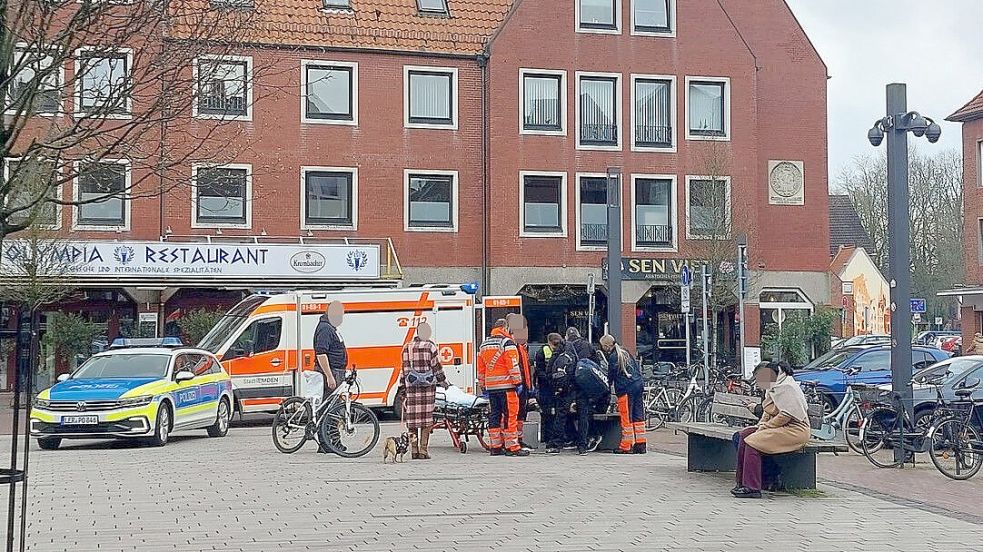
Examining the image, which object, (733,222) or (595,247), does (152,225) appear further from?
(733,222)

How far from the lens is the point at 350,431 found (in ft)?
56.2

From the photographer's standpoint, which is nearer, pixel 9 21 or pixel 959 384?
pixel 9 21

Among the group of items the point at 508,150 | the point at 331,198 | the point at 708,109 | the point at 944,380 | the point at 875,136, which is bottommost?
the point at 944,380

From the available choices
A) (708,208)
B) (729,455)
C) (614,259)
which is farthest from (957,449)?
(708,208)

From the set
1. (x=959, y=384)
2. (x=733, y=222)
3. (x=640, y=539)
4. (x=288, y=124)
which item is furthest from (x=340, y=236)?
(x=640, y=539)

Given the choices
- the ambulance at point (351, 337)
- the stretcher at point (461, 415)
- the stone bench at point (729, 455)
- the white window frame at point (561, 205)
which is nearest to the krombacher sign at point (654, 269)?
the white window frame at point (561, 205)

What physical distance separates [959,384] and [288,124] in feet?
67.4

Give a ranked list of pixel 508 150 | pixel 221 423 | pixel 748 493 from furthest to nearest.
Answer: pixel 508 150
pixel 221 423
pixel 748 493

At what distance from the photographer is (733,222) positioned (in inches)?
1438

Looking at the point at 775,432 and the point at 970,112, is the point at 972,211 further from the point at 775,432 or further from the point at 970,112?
the point at 775,432

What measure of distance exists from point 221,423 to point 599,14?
20.0 m

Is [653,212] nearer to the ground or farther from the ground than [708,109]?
nearer to the ground

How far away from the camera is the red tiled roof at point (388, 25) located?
114 feet

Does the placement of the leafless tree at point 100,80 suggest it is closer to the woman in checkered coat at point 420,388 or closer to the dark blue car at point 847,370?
the woman in checkered coat at point 420,388
